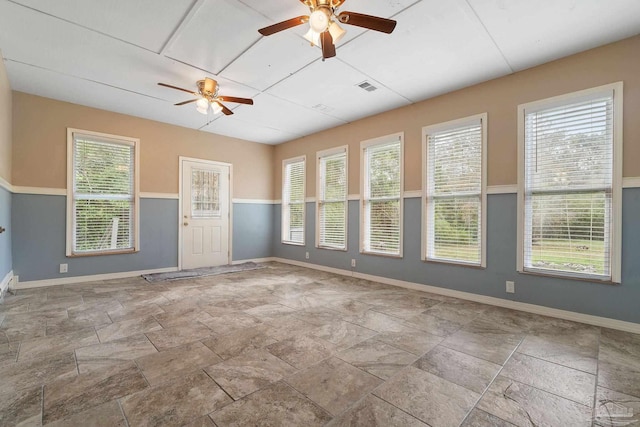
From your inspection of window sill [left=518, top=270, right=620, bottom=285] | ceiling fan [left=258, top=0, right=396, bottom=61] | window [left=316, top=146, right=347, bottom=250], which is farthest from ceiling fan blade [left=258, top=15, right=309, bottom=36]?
window sill [left=518, top=270, right=620, bottom=285]

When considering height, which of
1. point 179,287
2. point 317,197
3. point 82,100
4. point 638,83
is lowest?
point 179,287

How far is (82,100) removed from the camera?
4367 mm

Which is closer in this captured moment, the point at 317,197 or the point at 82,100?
the point at 82,100

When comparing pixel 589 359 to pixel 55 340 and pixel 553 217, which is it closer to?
pixel 553 217

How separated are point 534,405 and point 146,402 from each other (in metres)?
2.27

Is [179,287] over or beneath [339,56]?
beneath

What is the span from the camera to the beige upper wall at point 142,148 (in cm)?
416

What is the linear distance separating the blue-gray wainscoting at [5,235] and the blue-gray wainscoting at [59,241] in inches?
0.5

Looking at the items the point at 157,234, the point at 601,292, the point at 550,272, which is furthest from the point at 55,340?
the point at 601,292

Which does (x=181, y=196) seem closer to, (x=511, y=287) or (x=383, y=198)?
(x=383, y=198)

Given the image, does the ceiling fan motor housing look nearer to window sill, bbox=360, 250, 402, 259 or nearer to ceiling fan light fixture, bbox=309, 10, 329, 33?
ceiling fan light fixture, bbox=309, 10, 329, 33

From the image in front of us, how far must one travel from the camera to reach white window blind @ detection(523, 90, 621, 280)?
2904mm

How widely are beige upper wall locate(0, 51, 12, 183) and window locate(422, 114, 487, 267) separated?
5.36 meters

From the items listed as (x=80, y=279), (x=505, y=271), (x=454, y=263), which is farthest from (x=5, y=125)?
(x=505, y=271)
